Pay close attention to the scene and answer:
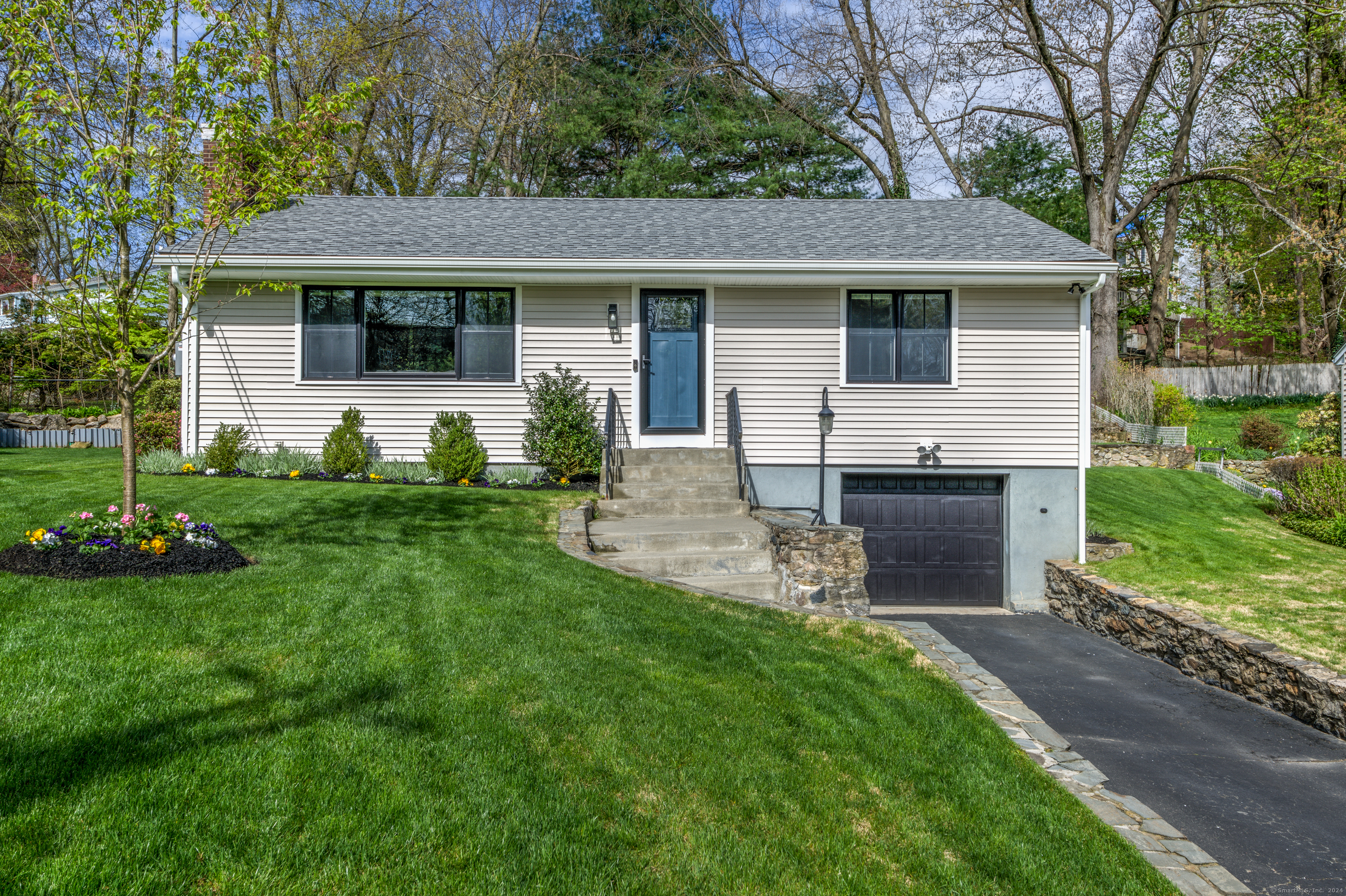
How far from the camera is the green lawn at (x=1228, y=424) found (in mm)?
17562

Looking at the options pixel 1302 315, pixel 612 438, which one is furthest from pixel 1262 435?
pixel 1302 315

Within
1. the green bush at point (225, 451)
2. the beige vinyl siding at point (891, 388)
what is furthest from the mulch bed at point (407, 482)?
the beige vinyl siding at point (891, 388)

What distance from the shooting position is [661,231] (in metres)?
11.8

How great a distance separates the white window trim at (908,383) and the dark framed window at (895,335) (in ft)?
0.26

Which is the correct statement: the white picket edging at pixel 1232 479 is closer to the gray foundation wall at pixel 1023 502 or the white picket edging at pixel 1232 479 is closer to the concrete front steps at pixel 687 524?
the gray foundation wall at pixel 1023 502

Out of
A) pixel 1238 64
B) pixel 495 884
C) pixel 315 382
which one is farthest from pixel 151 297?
pixel 1238 64

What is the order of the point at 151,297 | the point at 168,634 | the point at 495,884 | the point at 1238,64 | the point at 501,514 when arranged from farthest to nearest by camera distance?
the point at 1238,64, the point at 151,297, the point at 501,514, the point at 168,634, the point at 495,884

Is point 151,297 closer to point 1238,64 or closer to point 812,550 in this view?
point 812,550

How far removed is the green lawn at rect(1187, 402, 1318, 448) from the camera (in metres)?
17.6

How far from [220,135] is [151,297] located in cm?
1644

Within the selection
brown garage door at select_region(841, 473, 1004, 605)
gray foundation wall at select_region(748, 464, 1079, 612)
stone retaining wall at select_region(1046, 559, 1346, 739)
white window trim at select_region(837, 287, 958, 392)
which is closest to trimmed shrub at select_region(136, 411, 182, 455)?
gray foundation wall at select_region(748, 464, 1079, 612)

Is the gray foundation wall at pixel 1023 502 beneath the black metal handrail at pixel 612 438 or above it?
beneath

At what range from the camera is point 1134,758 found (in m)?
5.39

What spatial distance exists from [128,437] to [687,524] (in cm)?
487
